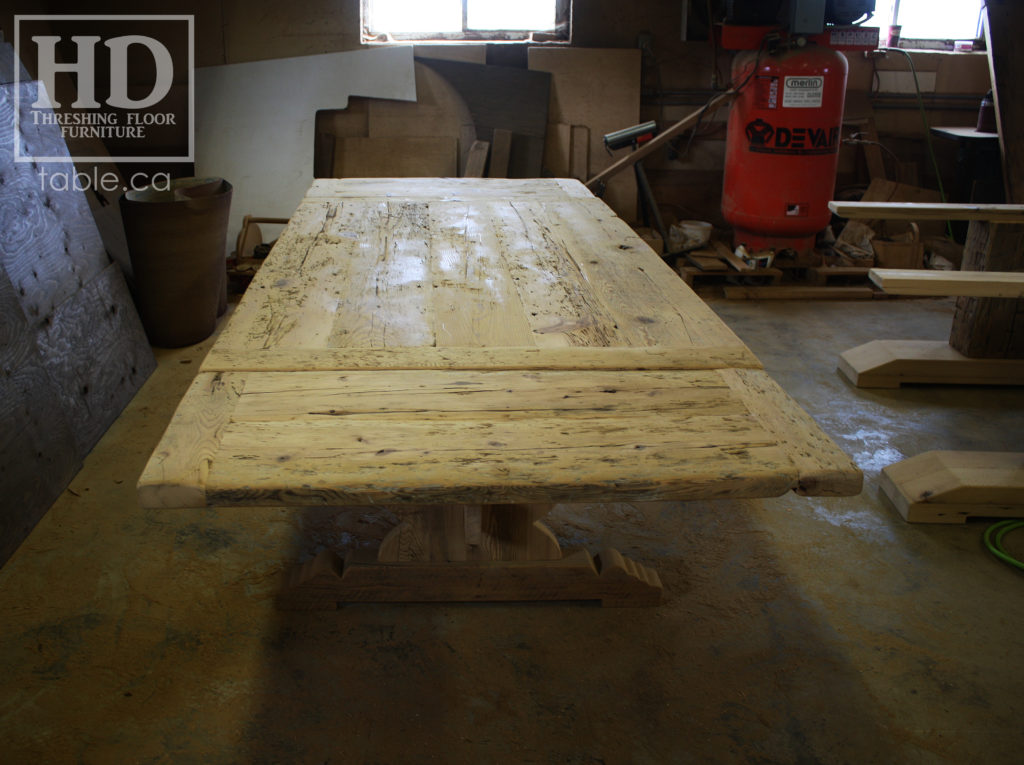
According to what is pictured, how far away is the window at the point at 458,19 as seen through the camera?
15.6 ft

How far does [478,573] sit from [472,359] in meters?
0.68

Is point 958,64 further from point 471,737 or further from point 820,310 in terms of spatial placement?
point 471,737

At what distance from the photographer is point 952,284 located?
2236 millimetres

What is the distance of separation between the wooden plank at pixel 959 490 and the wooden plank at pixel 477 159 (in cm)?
310

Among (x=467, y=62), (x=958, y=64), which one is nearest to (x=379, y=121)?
(x=467, y=62)

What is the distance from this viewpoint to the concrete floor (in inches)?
62.1

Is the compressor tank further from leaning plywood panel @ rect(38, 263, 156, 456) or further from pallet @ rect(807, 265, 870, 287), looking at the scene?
leaning plywood panel @ rect(38, 263, 156, 456)

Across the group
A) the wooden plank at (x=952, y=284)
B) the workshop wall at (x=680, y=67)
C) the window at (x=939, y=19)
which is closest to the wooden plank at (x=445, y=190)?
the wooden plank at (x=952, y=284)

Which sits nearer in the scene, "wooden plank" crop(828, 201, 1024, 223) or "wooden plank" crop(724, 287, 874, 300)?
"wooden plank" crop(828, 201, 1024, 223)

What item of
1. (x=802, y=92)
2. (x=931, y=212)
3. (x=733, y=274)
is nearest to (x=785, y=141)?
(x=802, y=92)

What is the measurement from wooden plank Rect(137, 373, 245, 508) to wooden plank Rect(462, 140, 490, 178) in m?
3.52

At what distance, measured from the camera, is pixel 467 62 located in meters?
4.71

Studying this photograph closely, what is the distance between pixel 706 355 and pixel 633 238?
A: 0.93 meters

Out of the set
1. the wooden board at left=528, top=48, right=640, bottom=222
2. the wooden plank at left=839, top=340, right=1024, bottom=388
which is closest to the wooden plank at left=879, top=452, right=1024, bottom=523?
the wooden plank at left=839, top=340, right=1024, bottom=388
